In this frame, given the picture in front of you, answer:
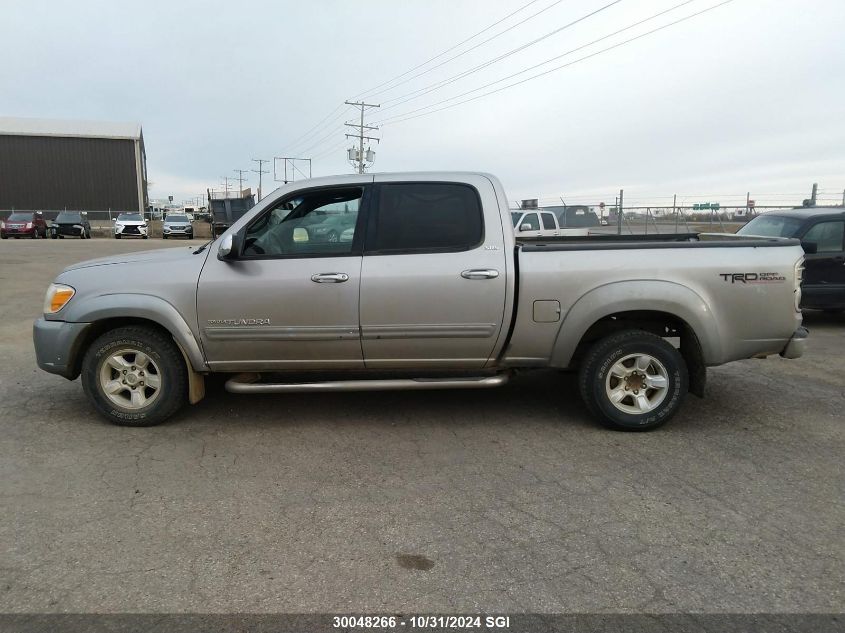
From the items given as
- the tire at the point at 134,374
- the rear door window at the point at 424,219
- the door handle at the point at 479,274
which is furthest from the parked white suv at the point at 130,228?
the door handle at the point at 479,274

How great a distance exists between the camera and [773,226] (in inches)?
341

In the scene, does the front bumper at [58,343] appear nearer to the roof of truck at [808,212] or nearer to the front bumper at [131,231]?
the roof of truck at [808,212]

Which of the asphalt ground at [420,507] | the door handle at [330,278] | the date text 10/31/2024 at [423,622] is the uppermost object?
the door handle at [330,278]

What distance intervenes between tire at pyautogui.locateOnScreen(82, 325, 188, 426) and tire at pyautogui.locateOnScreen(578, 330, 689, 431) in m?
3.03

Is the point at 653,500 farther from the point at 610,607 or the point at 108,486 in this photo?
the point at 108,486

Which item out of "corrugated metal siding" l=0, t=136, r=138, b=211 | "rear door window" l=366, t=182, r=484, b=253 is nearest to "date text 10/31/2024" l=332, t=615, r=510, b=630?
"rear door window" l=366, t=182, r=484, b=253

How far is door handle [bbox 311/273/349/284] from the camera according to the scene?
4.30 m

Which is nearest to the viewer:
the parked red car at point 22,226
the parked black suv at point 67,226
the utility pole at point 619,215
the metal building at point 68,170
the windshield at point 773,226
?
the windshield at point 773,226

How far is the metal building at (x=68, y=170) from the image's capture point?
162ft

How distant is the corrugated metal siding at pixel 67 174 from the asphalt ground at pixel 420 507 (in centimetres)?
5256

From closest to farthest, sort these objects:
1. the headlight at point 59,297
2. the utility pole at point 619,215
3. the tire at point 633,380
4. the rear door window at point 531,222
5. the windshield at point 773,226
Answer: the tire at point 633,380 < the headlight at point 59,297 < the windshield at point 773,226 < the rear door window at point 531,222 < the utility pole at point 619,215

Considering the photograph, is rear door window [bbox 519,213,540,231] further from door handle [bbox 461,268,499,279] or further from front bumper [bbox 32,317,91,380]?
front bumper [bbox 32,317,91,380]

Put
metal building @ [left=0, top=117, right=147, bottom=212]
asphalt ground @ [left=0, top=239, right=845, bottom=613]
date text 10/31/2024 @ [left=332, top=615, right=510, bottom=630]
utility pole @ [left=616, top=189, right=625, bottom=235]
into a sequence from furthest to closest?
metal building @ [left=0, top=117, right=147, bottom=212] → utility pole @ [left=616, top=189, right=625, bottom=235] → asphalt ground @ [left=0, top=239, right=845, bottom=613] → date text 10/31/2024 @ [left=332, top=615, right=510, bottom=630]

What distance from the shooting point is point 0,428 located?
180 inches
